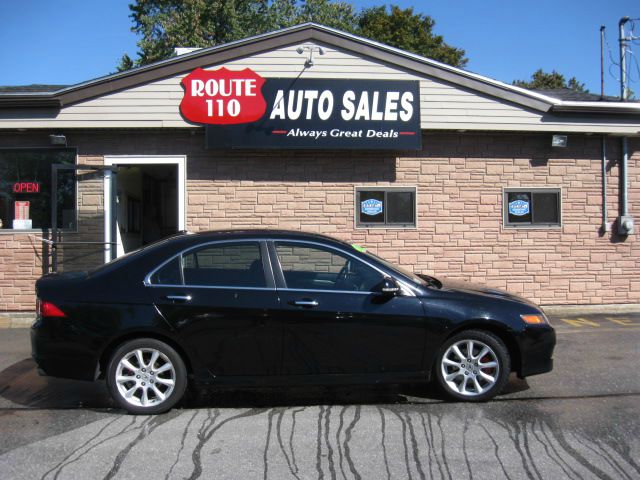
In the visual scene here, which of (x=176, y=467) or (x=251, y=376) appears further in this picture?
(x=251, y=376)

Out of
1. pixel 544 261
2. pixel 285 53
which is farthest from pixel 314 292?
pixel 544 261

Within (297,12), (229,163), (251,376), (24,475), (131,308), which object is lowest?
(24,475)

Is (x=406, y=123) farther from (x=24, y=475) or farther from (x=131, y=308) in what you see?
(x=24, y=475)

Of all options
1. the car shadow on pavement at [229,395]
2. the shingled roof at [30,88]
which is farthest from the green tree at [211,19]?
the car shadow on pavement at [229,395]

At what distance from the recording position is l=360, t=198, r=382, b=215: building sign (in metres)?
10.1

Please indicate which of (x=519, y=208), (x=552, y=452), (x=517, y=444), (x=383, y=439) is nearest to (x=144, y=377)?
(x=383, y=439)

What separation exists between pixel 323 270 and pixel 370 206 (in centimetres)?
462

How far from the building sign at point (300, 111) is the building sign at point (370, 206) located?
3.13ft

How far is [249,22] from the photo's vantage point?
29.2 meters

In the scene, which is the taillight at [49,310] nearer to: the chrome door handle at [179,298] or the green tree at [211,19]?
the chrome door handle at [179,298]

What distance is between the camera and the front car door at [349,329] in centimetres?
513

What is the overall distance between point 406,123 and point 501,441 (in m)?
6.26

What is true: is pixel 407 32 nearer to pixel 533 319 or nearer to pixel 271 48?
pixel 271 48

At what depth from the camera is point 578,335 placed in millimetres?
8477
